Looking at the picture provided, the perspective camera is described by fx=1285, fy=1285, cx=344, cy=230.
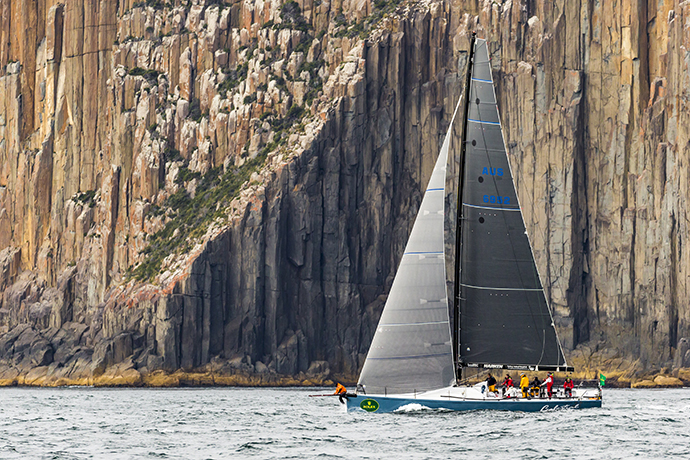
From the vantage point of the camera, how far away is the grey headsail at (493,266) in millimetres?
55719

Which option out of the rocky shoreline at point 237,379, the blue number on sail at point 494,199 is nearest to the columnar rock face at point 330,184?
the rocky shoreline at point 237,379

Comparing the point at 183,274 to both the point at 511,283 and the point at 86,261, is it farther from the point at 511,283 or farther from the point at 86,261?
the point at 511,283

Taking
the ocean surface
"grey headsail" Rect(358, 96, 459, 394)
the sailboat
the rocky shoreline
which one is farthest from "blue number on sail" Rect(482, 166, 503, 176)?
the rocky shoreline

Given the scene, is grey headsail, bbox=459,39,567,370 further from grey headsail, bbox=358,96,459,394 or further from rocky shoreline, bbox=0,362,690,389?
rocky shoreline, bbox=0,362,690,389

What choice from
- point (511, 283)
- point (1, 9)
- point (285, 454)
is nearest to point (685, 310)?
point (511, 283)

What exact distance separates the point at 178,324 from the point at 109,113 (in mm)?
32544

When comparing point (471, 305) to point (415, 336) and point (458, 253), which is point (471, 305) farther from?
point (415, 336)

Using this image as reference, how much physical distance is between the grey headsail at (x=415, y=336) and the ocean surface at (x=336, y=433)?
154 cm

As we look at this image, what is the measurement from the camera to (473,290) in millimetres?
56000

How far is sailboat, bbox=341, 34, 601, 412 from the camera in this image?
5434cm

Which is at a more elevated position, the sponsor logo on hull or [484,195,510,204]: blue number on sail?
[484,195,510,204]: blue number on sail

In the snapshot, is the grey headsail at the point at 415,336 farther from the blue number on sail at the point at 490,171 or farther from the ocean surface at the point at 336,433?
the blue number on sail at the point at 490,171

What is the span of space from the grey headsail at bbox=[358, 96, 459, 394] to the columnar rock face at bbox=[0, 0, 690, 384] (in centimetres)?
5594

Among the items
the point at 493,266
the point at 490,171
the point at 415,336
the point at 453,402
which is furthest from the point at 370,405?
the point at 490,171
